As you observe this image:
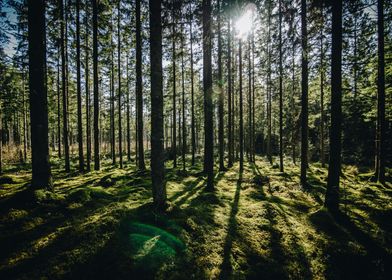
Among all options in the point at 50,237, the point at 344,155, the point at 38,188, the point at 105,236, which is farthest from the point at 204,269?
the point at 344,155

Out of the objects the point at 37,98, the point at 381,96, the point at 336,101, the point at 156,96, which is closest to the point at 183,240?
the point at 156,96

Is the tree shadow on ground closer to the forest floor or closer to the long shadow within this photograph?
the forest floor

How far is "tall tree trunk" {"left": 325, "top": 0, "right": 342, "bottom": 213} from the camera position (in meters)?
6.87

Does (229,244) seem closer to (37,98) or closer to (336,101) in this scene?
(336,101)

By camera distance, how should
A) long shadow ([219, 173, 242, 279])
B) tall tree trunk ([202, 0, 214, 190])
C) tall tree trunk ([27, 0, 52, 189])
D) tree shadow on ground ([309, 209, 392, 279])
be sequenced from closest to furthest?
long shadow ([219, 173, 242, 279]) → tree shadow on ground ([309, 209, 392, 279]) → tall tree trunk ([27, 0, 52, 189]) → tall tree trunk ([202, 0, 214, 190])

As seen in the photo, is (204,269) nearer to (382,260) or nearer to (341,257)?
(341,257)

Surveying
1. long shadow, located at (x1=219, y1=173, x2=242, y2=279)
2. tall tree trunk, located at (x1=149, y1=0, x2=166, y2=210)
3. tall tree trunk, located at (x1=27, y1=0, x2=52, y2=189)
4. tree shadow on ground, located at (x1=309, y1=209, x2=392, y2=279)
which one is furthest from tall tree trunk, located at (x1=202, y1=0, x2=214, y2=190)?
tall tree trunk, located at (x1=27, y1=0, x2=52, y2=189)

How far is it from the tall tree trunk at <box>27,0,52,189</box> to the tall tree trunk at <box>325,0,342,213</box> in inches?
381

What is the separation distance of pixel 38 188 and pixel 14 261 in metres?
3.11

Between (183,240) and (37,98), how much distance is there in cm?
633

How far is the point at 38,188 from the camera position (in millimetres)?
6227

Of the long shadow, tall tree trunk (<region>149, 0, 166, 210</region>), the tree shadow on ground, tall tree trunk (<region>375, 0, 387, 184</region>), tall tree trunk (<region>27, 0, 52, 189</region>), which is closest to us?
the long shadow

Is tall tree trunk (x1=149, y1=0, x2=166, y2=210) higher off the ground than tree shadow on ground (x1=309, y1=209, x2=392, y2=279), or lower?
higher

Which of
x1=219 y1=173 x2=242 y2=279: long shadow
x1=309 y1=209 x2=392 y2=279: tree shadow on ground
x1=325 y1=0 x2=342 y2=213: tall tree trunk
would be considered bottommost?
x1=309 y1=209 x2=392 y2=279: tree shadow on ground
